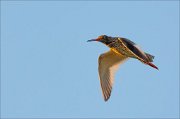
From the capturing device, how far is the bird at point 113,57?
70.9 ft

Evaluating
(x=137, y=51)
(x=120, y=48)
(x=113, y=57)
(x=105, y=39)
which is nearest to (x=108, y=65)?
(x=113, y=57)

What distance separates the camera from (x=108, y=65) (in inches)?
959

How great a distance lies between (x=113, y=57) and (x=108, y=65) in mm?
343

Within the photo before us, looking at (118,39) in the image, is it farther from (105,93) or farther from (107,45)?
(105,93)

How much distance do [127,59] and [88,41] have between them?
72.2 inches

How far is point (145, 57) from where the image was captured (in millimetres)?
21312

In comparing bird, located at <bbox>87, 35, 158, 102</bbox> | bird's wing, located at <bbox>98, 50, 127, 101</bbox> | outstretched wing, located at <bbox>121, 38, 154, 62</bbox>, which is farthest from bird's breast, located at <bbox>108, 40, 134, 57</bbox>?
bird's wing, located at <bbox>98, 50, 127, 101</bbox>

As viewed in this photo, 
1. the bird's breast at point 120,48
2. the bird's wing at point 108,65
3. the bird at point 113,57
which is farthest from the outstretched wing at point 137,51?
the bird's wing at point 108,65

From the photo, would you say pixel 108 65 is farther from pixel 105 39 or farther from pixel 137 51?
A: pixel 137 51

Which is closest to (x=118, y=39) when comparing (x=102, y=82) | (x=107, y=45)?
(x=107, y=45)

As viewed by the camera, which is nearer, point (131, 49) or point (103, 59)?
point (131, 49)

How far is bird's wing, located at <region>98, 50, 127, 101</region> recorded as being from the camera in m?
24.0

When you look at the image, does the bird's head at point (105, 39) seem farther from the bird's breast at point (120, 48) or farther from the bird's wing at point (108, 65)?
the bird's wing at point (108, 65)

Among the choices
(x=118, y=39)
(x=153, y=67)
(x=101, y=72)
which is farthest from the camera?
(x=101, y=72)
